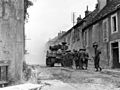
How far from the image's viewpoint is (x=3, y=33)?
752 centimetres

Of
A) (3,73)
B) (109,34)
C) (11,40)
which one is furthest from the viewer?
(109,34)

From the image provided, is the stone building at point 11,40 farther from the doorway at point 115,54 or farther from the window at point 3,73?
the doorway at point 115,54

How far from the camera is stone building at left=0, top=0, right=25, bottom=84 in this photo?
7.53m

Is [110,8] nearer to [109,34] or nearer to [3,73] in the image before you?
[109,34]

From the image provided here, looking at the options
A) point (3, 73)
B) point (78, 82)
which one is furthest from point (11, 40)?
point (78, 82)

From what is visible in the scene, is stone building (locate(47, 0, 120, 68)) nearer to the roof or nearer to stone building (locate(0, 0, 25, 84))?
the roof

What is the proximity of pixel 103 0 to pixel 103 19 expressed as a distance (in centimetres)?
443

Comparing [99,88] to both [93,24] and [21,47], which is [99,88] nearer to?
[21,47]

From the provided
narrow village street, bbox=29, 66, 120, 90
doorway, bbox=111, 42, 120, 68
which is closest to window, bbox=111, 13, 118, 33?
doorway, bbox=111, 42, 120, 68

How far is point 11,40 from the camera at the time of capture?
7801mm

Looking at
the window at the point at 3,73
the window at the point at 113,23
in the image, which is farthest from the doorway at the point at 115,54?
the window at the point at 3,73

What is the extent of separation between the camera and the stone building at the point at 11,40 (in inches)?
297

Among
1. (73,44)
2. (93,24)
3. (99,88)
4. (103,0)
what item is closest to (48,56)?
(93,24)

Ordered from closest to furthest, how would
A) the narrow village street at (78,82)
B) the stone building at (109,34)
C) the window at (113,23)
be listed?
the narrow village street at (78,82), the stone building at (109,34), the window at (113,23)
